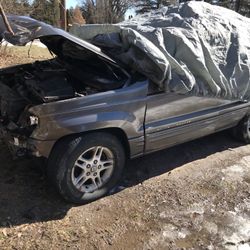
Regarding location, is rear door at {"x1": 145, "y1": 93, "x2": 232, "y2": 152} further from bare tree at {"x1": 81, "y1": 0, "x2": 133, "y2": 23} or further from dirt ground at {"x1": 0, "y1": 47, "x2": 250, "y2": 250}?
bare tree at {"x1": 81, "y1": 0, "x2": 133, "y2": 23}

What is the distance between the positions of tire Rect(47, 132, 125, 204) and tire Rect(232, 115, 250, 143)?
2176 millimetres

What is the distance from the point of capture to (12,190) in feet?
13.7

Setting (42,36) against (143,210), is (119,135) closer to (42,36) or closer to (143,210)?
(143,210)

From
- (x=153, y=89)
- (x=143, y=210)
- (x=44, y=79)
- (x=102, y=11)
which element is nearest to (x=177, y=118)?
(x=153, y=89)

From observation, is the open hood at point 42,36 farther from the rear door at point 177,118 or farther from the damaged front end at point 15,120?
the rear door at point 177,118

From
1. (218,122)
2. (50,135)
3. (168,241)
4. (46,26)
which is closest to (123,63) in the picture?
(46,26)

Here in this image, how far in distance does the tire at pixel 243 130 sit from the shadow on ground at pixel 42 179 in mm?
112

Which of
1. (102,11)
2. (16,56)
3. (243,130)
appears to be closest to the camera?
(243,130)

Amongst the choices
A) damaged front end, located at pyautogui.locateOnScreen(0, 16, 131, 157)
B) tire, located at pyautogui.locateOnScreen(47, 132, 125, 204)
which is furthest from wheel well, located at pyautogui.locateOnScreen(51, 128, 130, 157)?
damaged front end, located at pyautogui.locateOnScreen(0, 16, 131, 157)

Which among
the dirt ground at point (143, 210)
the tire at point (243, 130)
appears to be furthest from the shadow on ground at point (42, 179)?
the tire at point (243, 130)

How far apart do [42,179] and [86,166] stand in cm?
72

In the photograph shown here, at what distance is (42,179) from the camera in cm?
441

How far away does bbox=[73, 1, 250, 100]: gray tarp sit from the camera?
429 centimetres

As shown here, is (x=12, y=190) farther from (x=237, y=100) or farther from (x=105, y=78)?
(x=237, y=100)
